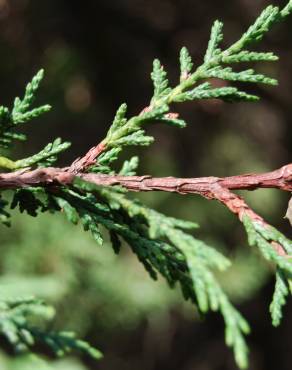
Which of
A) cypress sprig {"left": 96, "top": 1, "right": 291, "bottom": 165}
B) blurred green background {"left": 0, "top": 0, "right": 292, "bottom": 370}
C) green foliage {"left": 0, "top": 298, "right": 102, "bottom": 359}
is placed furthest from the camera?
blurred green background {"left": 0, "top": 0, "right": 292, "bottom": 370}

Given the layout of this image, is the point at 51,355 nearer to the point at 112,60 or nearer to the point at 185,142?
the point at 185,142

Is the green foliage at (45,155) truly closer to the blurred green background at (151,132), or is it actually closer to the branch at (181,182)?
the branch at (181,182)

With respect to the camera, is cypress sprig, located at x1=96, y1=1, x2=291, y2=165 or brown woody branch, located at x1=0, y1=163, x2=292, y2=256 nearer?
brown woody branch, located at x1=0, y1=163, x2=292, y2=256

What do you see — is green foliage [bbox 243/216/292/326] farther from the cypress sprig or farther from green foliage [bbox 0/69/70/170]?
green foliage [bbox 0/69/70/170]

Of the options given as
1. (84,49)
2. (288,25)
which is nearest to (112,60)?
(84,49)

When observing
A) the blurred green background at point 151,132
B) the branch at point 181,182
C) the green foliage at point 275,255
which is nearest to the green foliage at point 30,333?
the branch at point 181,182

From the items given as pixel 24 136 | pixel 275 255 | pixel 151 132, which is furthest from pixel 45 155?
pixel 151 132

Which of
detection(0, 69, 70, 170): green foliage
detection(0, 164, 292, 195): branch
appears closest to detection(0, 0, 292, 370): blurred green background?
detection(0, 69, 70, 170): green foliage

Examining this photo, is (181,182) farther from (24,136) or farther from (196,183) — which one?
(24,136)
